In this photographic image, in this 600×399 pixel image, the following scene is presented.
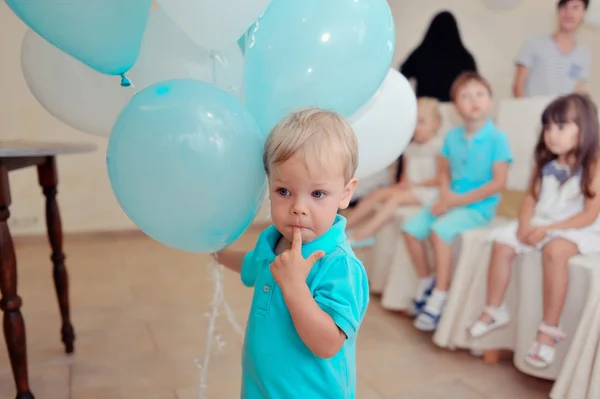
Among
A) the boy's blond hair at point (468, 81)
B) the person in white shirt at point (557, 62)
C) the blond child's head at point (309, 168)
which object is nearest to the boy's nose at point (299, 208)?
the blond child's head at point (309, 168)

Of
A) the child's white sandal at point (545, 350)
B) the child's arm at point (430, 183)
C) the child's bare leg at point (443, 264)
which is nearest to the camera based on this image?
the child's white sandal at point (545, 350)

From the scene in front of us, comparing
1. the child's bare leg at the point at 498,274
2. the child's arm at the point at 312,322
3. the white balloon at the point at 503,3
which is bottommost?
the child's bare leg at the point at 498,274

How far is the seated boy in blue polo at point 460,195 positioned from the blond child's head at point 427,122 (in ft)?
1.43

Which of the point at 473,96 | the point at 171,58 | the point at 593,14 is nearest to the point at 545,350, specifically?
the point at 473,96

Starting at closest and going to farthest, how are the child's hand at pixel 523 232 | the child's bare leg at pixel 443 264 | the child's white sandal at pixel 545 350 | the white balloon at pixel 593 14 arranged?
the child's white sandal at pixel 545 350, the child's hand at pixel 523 232, the child's bare leg at pixel 443 264, the white balloon at pixel 593 14

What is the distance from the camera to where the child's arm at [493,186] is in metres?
2.04

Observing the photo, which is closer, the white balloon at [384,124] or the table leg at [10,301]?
the white balloon at [384,124]

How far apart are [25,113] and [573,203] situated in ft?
11.0

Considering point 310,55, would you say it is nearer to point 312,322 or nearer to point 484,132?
point 312,322

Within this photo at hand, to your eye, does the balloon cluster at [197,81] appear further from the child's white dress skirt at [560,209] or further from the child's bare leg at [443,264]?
the child's bare leg at [443,264]

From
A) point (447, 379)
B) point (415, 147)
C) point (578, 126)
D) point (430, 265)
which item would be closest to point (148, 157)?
point (447, 379)

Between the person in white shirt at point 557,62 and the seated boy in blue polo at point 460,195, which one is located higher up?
the person in white shirt at point 557,62

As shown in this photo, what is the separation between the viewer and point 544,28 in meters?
3.08

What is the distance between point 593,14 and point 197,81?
2628 millimetres
